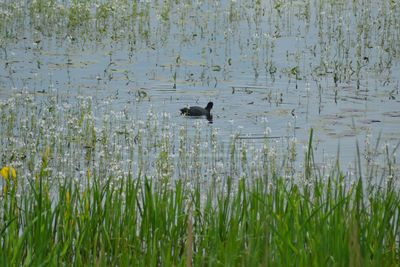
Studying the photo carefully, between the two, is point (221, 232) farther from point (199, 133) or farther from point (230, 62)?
point (230, 62)

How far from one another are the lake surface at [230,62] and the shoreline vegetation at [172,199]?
0.80 metres

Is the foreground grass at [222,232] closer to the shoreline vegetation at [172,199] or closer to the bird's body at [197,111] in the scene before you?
the shoreline vegetation at [172,199]

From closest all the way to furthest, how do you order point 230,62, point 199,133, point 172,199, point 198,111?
point 172,199 < point 199,133 < point 198,111 < point 230,62

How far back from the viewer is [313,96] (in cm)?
1305

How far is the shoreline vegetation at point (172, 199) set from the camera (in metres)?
4.14

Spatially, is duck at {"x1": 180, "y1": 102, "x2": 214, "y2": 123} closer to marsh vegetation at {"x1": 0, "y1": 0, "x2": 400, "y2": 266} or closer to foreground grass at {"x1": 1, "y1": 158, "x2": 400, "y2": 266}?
marsh vegetation at {"x1": 0, "y1": 0, "x2": 400, "y2": 266}

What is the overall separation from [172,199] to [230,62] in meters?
10.8

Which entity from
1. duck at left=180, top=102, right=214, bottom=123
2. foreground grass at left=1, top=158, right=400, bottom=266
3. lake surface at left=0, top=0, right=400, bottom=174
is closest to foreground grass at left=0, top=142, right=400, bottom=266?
foreground grass at left=1, top=158, right=400, bottom=266

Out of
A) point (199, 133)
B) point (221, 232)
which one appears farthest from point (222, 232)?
point (199, 133)

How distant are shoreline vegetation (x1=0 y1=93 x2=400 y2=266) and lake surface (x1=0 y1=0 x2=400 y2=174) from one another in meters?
0.80

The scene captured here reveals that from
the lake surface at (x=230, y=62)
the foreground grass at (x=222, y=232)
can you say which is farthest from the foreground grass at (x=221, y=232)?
the lake surface at (x=230, y=62)

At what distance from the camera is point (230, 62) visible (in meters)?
15.6

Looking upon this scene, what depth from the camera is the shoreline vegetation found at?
4.14 m

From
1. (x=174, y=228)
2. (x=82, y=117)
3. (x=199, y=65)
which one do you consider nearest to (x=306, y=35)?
(x=199, y=65)
